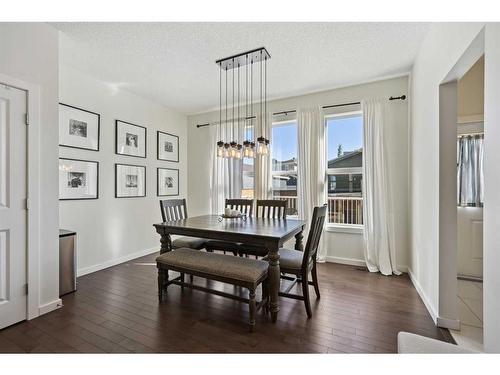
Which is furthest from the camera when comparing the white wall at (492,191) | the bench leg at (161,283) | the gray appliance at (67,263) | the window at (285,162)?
the window at (285,162)

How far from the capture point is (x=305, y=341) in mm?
1808

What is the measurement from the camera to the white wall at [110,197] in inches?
123

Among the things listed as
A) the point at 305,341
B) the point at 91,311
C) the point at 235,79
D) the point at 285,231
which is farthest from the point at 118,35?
the point at 305,341

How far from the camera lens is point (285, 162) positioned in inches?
161

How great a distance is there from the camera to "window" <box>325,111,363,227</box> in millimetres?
3658

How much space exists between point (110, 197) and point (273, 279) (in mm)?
2784

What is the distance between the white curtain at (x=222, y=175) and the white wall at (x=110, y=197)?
→ 2.92 ft

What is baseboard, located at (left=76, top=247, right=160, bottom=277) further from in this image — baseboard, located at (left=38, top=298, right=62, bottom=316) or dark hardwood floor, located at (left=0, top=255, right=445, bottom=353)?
baseboard, located at (left=38, top=298, right=62, bottom=316)

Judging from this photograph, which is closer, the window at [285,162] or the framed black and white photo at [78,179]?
the framed black and white photo at [78,179]

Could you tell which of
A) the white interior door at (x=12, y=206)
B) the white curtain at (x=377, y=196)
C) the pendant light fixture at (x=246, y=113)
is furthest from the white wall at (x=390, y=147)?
the white interior door at (x=12, y=206)

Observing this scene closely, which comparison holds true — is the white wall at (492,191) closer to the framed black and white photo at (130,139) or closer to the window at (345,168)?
the window at (345,168)

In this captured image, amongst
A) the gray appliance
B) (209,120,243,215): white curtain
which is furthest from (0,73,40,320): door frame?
(209,120,243,215): white curtain

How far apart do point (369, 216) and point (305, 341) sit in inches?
84.5

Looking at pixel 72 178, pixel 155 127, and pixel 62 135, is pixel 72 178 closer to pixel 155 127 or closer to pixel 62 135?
pixel 62 135
